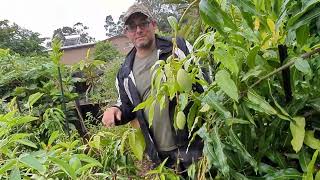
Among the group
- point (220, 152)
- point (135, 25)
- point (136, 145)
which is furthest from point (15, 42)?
point (220, 152)

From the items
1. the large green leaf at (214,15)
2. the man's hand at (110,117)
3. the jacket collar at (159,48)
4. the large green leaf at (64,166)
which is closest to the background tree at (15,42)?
the jacket collar at (159,48)

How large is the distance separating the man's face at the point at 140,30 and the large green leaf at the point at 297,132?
148 cm

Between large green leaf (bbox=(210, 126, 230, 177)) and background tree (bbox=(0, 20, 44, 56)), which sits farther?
background tree (bbox=(0, 20, 44, 56))

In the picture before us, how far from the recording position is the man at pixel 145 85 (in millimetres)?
1931

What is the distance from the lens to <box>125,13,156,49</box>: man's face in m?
2.13

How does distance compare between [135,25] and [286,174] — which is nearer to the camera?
[286,174]

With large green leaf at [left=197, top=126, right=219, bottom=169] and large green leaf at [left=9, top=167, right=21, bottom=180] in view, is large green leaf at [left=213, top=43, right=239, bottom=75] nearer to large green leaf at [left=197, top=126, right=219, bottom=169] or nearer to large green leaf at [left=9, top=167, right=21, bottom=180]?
large green leaf at [left=197, top=126, right=219, bottom=169]

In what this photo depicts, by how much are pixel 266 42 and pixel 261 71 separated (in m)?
0.07

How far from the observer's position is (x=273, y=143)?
0.76 metres

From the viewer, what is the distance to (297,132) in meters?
0.69

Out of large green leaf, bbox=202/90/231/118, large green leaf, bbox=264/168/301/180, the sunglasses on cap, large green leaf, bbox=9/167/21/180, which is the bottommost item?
large green leaf, bbox=264/168/301/180

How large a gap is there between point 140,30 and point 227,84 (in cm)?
151

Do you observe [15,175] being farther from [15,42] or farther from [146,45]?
[15,42]

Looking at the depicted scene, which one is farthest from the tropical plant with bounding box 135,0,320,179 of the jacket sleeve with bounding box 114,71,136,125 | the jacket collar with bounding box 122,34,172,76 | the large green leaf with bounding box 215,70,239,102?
the jacket collar with bounding box 122,34,172,76
